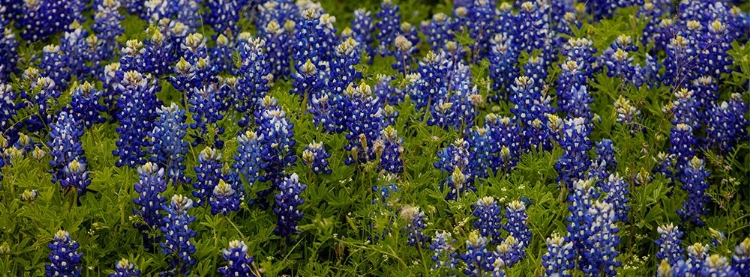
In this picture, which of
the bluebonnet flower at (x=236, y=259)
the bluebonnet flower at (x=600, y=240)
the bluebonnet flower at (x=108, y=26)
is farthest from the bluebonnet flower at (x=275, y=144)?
the bluebonnet flower at (x=108, y=26)

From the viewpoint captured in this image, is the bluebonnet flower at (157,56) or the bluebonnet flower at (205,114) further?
the bluebonnet flower at (157,56)

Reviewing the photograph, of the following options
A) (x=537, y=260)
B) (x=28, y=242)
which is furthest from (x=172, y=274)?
(x=537, y=260)

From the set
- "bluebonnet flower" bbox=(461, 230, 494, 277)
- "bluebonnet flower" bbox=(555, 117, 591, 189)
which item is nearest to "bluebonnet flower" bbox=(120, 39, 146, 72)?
"bluebonnet flower" bbox=(461, 230, 494, 277)

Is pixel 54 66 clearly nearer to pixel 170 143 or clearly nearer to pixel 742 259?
pixel 170 143

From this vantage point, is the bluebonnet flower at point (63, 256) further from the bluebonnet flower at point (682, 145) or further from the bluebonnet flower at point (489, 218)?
the bluebonnet flower at point (682, 145)

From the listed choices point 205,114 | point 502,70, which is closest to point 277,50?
point 205,114

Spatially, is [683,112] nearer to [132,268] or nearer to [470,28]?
[470,28]
